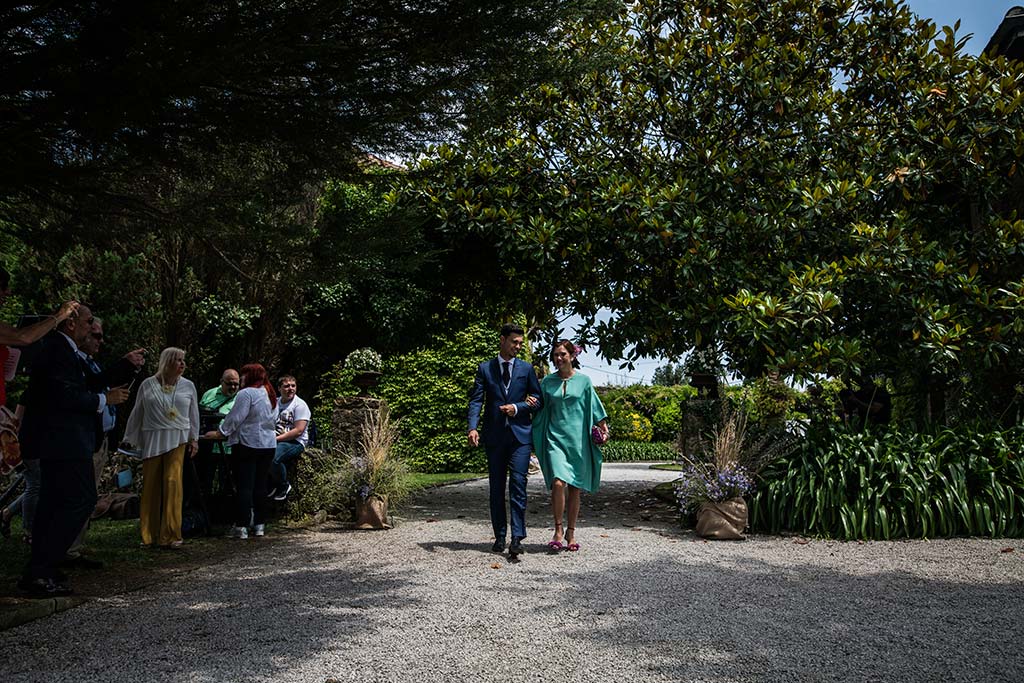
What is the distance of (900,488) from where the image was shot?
807cm

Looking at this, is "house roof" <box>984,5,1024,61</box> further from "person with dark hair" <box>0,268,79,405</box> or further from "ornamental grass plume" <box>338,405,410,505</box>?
"person with dark hair" <box>0,268,79,405</box>

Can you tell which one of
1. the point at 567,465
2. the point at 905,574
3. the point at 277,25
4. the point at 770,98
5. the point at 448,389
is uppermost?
the point at 770,98

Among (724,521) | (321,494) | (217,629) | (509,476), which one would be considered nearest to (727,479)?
(724,521)

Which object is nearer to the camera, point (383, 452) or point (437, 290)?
A: point (383, 452)

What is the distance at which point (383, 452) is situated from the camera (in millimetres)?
8602

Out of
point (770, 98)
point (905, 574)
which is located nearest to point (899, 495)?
point (905, 574)

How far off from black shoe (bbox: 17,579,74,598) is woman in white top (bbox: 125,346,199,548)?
1.93m

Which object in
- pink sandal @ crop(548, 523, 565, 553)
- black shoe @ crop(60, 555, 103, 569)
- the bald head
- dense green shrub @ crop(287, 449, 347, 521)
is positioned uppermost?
the bald head

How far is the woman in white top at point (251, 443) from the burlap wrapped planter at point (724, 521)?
437 cm

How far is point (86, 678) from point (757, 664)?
302cm

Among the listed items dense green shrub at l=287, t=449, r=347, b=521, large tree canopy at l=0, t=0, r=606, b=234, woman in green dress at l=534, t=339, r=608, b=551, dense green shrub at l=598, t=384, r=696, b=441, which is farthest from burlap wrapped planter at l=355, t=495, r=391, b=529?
dense green shrub at l=598, t=384, r=696, b=441

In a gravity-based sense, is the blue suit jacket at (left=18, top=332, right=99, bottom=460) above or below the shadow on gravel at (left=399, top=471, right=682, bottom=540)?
above

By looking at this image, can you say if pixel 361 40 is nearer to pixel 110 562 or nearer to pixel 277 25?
pixel 277 25

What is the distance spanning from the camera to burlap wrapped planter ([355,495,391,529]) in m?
8.41
